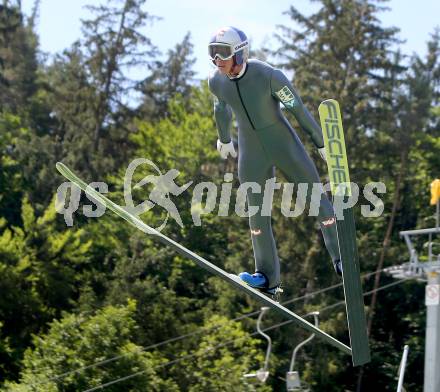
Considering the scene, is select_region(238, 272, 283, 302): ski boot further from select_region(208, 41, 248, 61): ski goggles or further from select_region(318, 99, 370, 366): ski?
select_region(208, 41, 248, 61): ski goggles

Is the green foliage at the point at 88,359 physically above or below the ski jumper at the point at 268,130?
below

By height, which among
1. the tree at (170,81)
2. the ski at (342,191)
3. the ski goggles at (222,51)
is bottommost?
the ski at (342,191)

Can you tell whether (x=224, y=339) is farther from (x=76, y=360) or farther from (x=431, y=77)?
(x=431, y=77)

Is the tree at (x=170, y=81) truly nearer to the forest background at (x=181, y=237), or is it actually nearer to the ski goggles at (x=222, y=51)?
the forest background at (x=181, y=237)

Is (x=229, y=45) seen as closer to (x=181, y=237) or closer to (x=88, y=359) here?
(x=88, y=359)

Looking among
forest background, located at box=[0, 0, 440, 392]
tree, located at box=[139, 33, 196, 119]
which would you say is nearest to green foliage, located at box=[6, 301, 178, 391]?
forest background, located at box=[0, 0, 440, 392]

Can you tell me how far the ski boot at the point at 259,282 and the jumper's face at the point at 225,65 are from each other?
1.38 meters

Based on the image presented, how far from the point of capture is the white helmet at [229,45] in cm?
601

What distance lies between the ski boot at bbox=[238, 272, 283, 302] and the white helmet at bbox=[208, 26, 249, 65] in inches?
57.6

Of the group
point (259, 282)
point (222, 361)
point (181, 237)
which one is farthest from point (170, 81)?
point (259, 282)

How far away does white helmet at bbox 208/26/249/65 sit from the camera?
6008 millimetres

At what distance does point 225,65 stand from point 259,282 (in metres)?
1.51

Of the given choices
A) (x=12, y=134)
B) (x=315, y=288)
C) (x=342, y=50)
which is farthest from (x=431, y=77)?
(x=12, y=134)

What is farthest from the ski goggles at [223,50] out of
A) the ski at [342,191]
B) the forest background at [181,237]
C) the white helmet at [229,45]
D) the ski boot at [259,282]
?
the forest background at [181,237]
